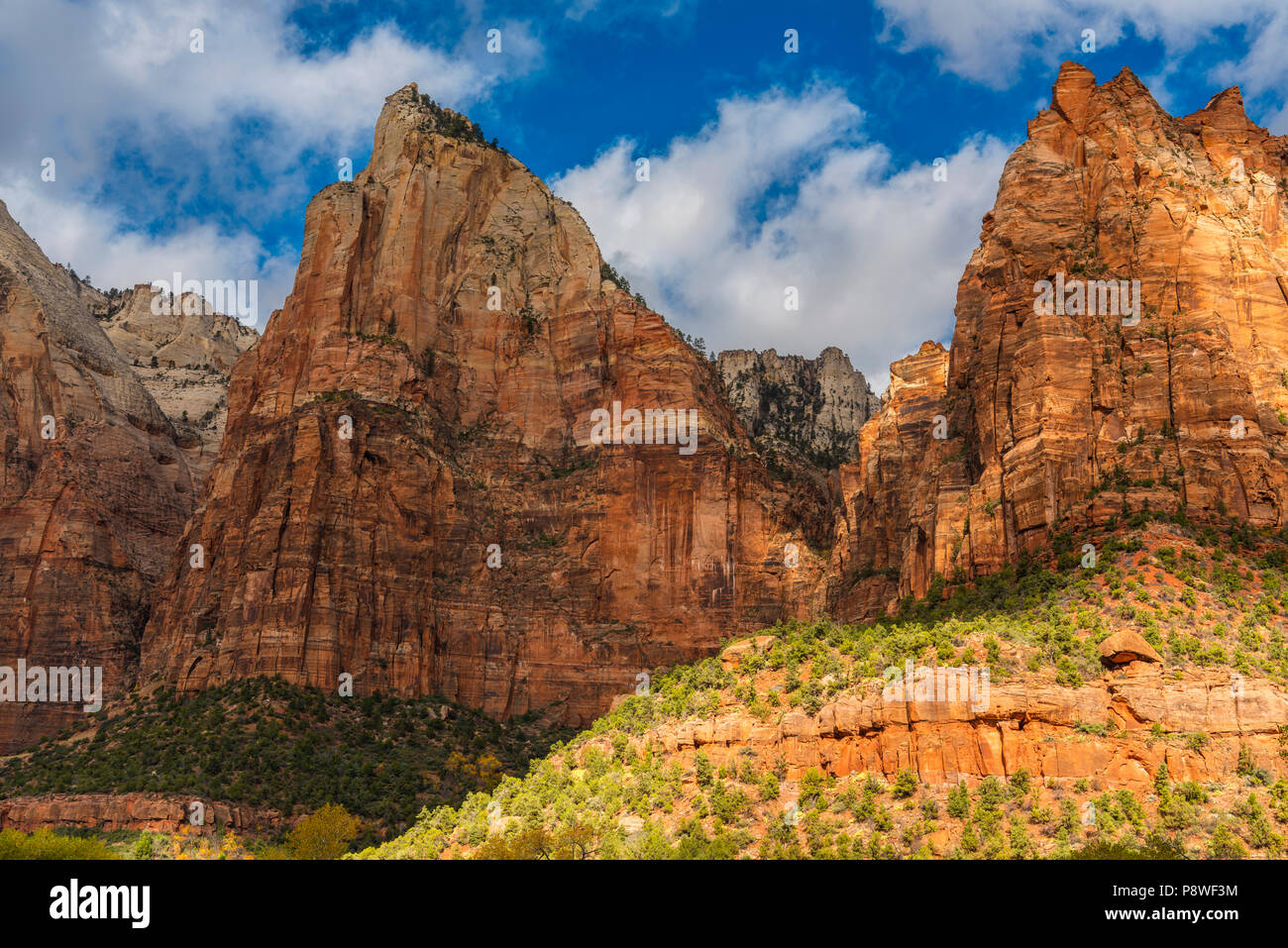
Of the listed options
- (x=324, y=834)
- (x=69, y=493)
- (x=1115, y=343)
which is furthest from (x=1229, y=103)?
(x=69, y=493)

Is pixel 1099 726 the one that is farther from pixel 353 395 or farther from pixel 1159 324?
pixel 353 395

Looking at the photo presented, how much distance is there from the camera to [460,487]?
130 m

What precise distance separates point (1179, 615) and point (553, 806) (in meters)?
30.1

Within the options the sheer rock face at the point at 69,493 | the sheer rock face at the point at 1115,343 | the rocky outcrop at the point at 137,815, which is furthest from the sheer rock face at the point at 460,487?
the sheer rock face at the point at 1115,343

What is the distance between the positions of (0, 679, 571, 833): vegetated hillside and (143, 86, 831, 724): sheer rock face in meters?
3.68

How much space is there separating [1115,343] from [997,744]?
105ft

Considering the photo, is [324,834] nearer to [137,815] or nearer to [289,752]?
[137,815]

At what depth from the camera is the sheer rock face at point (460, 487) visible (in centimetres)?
11919

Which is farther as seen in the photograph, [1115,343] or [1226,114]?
[1226,114]

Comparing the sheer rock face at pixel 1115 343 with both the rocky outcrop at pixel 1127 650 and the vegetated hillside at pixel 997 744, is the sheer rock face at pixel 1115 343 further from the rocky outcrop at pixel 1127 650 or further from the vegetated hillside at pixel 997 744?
the rocky outcrop at pixel 1127 650

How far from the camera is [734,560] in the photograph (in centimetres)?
12862

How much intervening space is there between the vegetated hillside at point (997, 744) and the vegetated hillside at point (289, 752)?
2960 cm

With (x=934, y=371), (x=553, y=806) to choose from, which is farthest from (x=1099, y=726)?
(x=934, y=371)

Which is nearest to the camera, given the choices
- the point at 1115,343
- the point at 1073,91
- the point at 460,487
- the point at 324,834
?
the point at 1115,343
